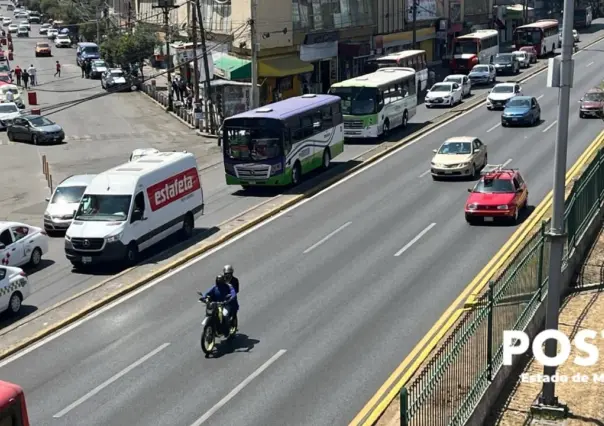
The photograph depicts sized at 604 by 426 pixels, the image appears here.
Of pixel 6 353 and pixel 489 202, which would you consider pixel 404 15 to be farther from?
pixel 6 353

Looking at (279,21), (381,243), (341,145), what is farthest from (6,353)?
(279,21)

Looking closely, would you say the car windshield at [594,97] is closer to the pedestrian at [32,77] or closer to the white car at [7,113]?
the white car at [7,113]

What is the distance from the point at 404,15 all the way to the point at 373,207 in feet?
167

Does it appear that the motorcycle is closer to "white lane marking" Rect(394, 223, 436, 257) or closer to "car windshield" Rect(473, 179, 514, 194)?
"white lane marking" Rect(394, 223, 436, 257)

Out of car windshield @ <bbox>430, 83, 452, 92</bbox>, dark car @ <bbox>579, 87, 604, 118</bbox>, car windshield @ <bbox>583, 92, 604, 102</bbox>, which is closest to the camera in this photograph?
dark car @ <bbox>579, 87, 604, 118</bbox>

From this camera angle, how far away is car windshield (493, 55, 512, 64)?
7188 cm

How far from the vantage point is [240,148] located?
→ 36.4 metres

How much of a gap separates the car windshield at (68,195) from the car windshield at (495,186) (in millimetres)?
13838

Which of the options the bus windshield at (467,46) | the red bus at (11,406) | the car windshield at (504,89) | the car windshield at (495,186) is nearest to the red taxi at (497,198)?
A: the car windshield at (495,186)

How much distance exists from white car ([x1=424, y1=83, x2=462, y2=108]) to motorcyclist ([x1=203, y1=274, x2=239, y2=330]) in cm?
4076

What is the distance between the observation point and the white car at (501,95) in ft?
178

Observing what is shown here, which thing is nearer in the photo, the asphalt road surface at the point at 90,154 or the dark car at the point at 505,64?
the asphalt road surface at the point at 90,154

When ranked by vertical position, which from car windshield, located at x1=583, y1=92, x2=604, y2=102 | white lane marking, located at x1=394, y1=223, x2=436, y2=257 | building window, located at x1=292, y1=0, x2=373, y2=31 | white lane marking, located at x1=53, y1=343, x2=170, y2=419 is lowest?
white lane marking, located at x1=394, y1=223, x2=436, y2=257

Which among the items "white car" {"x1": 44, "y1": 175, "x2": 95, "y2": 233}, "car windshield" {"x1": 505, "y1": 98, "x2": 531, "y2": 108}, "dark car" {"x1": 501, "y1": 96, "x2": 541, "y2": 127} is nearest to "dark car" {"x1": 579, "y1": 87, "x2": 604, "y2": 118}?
"dark car" {"x1": 501, "y1": 96, "x2": 541, "y2": 127}
